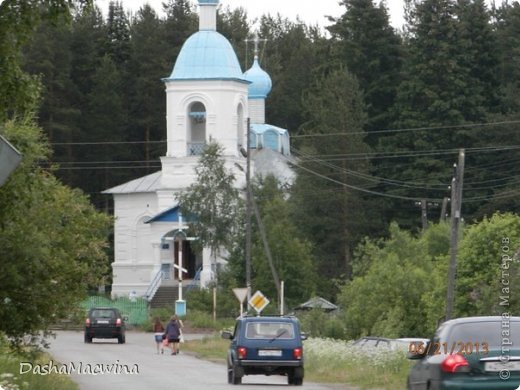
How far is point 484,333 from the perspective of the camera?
20734 millimetres

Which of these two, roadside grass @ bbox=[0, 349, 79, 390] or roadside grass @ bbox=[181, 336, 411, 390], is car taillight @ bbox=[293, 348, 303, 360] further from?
roadside grass @ bbox=[0, 349, 79, 390]

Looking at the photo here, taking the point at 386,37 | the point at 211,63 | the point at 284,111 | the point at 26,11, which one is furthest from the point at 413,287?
the point at 284,111

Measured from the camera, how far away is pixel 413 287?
56.0 meters

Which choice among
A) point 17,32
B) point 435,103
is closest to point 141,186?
point 435,103

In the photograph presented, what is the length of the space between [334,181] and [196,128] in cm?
818

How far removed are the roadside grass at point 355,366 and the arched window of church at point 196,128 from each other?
1723 inches

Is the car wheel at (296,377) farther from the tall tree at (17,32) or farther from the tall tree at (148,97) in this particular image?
the tall tree at (148,97)

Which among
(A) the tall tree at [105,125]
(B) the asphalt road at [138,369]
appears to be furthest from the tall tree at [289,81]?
(B) the asphalt road at [138,369]

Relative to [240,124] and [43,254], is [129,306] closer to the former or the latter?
[240,124]

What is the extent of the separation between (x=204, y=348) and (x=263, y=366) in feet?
70.5

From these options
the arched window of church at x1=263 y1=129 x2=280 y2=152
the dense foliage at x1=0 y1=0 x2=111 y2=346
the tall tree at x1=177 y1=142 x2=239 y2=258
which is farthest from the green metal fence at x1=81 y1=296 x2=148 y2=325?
the dense foliage at x1=0 y1=0 x2=111 y2=346

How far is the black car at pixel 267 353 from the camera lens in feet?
107

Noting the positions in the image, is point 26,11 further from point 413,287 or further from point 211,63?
point 211,63

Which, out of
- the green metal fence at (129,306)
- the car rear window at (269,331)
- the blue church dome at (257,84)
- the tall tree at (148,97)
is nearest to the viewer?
the car rear window at (269,331)
